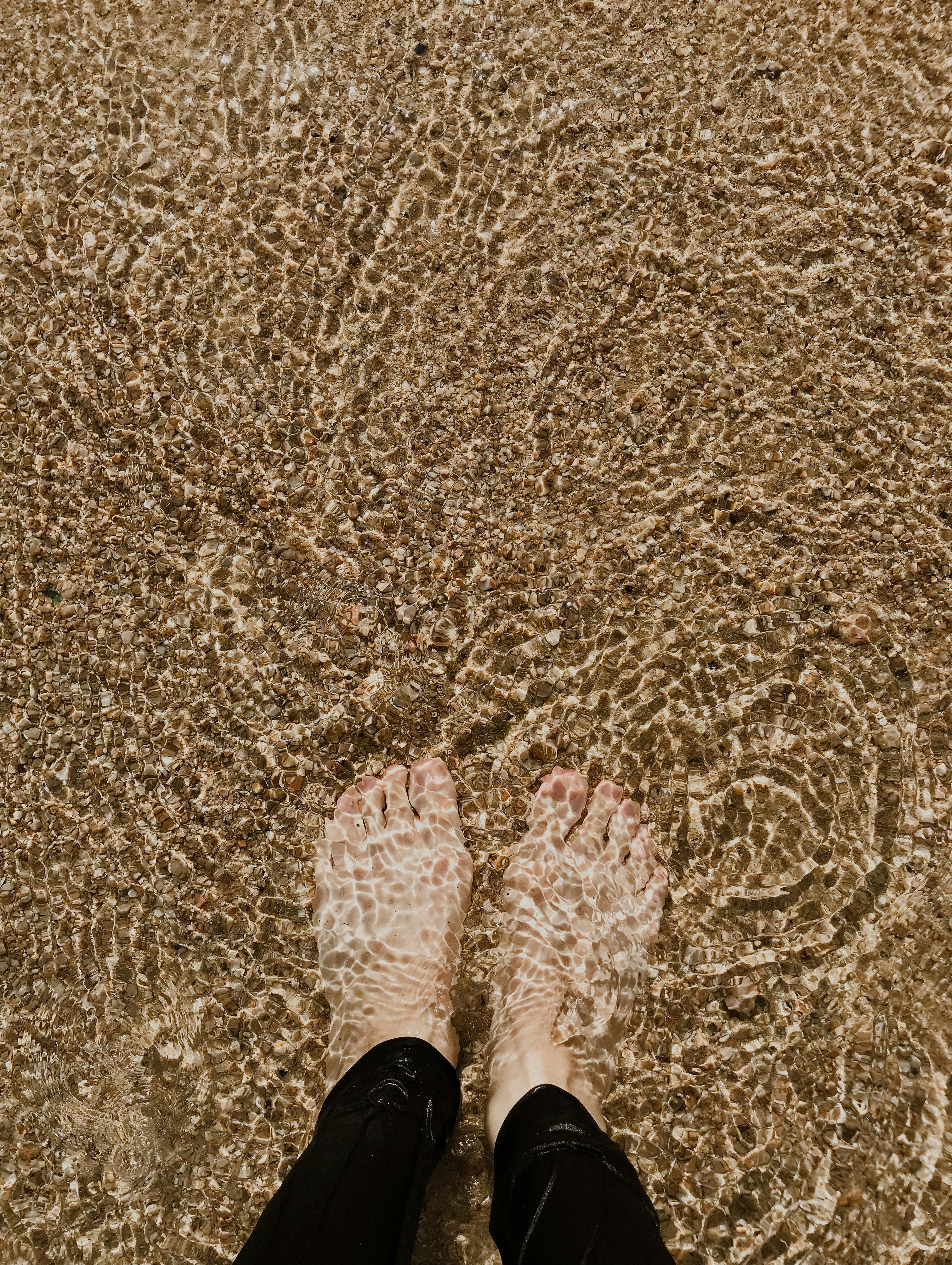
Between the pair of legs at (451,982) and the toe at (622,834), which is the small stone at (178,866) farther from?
the toe at (622,834)

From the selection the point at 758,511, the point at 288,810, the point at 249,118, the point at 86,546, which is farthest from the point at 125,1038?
the point at 249,118

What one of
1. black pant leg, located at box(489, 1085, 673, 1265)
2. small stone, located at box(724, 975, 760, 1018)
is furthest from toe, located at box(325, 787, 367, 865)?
small stone, located at box(724, 975, 760, 1018)

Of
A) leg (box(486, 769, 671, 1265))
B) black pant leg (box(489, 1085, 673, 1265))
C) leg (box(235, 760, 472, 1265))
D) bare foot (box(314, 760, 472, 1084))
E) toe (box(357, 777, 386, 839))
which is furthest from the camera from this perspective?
toe (box(357, 777, 386, 839))

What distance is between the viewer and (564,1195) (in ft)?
5.35

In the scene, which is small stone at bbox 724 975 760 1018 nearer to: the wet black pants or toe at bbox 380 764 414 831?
the wet black pants

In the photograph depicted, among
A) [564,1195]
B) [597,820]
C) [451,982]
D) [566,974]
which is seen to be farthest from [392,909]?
[564,1195]

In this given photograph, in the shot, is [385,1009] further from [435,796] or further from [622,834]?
[622,834]

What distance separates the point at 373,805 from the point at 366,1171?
809 millimetres

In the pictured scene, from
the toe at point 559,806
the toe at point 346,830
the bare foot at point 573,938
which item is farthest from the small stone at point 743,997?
the toe at point 346,830

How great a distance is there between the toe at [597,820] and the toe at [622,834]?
13mm

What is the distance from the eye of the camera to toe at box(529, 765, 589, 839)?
6.92 ft

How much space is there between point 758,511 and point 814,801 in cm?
76

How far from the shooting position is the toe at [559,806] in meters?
2.11

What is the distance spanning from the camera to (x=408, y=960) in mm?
2080
